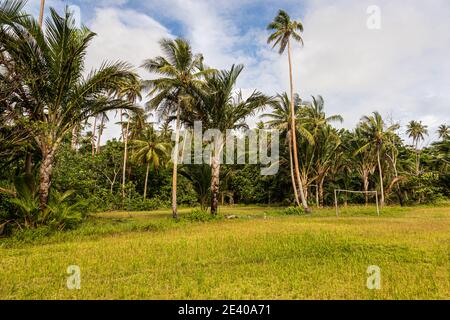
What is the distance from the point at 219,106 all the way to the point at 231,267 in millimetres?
11680

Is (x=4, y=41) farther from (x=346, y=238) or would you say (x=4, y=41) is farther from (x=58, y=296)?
(x=346, y=238)

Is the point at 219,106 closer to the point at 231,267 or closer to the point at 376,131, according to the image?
the point at 231,267

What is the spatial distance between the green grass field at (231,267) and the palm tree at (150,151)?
21845 millimetres

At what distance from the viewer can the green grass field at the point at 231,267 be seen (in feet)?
14.5

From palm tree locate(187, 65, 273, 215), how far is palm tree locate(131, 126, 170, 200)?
1511cm

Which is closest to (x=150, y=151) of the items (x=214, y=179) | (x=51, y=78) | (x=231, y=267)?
(x=214, y=179)

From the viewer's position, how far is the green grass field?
4426mm

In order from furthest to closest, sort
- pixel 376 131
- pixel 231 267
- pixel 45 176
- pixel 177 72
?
1. pixel 376 131
2. pixel 177 72
3. pixel 45 176
4. pixel 231 267

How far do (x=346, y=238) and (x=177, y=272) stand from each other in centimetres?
529

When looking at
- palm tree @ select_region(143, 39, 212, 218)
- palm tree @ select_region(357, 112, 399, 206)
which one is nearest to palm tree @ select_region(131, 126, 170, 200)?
Answer: palm tree @ select_region(143, 39, 212, 218)

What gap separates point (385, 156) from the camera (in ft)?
98.2

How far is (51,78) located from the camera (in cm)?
979

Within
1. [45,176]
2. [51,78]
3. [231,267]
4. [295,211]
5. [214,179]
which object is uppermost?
[51,78]
